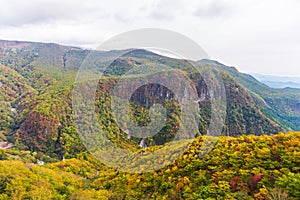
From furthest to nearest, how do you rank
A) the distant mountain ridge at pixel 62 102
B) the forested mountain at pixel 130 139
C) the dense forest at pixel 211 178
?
1. the distant mountain ridge at pixel 62 102
2. the forested mountain at pixel 130 139
3. the dense forest at pixel 211 178

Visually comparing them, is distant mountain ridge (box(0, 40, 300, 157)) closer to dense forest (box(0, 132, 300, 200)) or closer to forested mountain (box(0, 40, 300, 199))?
forested mountain (box(0, 40, 300, 199))

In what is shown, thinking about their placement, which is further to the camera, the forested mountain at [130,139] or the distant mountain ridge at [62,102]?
the distant mountain ridge at [62,102]

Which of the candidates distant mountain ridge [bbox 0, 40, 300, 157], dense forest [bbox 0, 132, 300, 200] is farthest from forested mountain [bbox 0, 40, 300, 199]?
distant mountain ridge [bbox 0, 40, 300, 157]

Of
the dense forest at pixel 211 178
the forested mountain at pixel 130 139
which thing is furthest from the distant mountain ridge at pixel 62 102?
the dense forest at pixel 211 178

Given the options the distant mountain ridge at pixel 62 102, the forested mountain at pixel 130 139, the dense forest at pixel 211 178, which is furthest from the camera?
the distant mountain ridge at pixel 62 102

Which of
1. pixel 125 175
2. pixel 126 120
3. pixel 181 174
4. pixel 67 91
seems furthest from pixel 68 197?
pixel 67 91

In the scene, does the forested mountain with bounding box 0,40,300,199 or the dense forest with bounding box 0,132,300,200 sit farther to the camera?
the forested mountain with bounding box 0,40,300,199

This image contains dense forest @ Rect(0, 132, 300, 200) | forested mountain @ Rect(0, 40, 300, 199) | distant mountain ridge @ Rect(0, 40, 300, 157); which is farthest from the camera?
Answer: distant mountain ridge @ Rect(0, 40, 300, 157)

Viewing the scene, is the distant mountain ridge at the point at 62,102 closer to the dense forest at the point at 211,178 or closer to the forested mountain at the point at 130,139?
the forested mountain at the point at 130,139

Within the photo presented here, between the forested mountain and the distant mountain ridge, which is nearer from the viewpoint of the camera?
the forested mountain

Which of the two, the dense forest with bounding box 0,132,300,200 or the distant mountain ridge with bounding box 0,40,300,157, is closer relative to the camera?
the dense forest with bounding box 0,132,300,200

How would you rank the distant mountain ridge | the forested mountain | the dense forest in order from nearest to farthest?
1. the dense forest
2. the forested mountain
3. the distant mountain ridge
